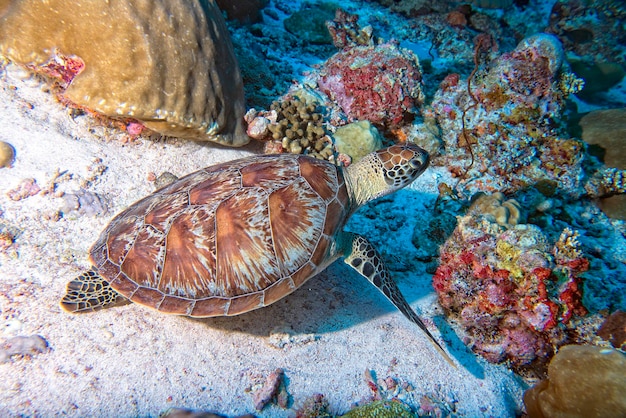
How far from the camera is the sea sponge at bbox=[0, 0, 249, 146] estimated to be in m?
2.95

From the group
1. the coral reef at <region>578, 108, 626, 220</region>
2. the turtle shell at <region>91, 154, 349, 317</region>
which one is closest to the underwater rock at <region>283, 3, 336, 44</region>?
the turtle shell at <region>91, 154, 349, 317</region>

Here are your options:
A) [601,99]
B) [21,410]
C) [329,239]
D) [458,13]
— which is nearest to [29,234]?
[21,410]

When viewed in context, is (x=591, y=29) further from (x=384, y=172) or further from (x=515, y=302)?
(x=515, y=302)

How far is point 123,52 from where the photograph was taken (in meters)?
3.02

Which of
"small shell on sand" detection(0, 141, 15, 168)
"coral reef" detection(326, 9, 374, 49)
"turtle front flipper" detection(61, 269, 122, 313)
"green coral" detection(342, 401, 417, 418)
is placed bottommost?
"green coral" detection(342, 401, 417, 418)

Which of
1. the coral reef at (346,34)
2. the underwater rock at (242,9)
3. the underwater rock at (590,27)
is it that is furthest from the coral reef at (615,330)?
the underwater rock at (590,27)

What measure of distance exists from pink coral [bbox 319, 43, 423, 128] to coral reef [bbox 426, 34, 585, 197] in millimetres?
1058

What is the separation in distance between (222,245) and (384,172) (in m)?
1.86

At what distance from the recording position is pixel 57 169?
3.21m

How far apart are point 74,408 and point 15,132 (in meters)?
3.10

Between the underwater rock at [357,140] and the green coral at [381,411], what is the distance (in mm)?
3056

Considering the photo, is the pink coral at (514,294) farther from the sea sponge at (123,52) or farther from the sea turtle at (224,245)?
the sea sponge at (123,52)

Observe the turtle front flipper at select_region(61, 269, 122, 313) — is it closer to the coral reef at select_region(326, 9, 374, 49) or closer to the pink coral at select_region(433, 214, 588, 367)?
the pink coral at select_region(433, 214, 588, 367)

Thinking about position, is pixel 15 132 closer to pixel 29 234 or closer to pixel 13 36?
pixel 13 36
